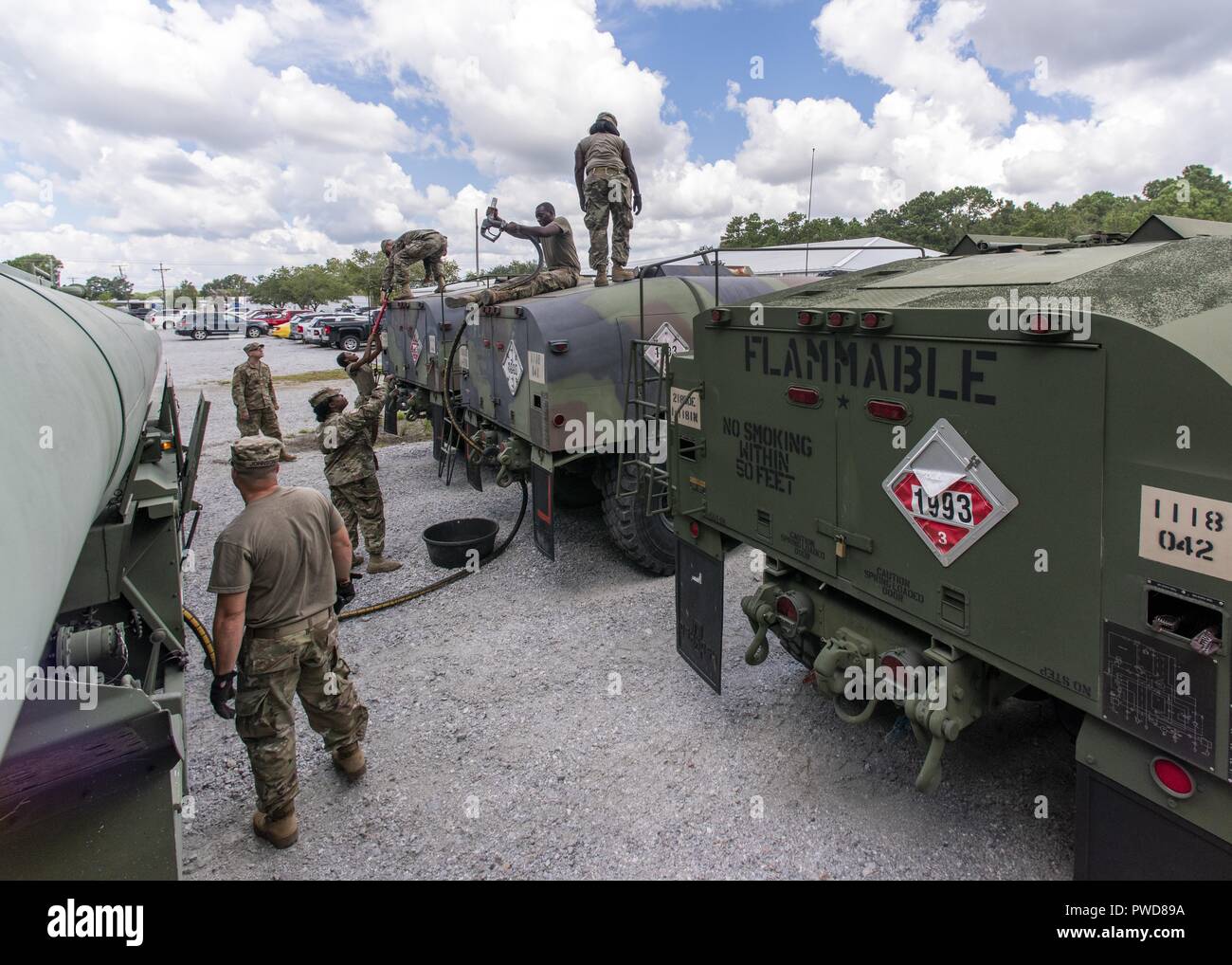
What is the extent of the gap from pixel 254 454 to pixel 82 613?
3.71ft

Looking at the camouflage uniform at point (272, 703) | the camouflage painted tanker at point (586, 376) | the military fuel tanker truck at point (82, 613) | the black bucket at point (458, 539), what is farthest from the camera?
the black bucket at point (458, 539)

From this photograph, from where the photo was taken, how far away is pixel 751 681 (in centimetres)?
485

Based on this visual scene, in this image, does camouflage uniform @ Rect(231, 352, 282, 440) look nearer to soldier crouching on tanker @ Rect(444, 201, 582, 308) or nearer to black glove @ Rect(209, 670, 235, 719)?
soldier crouching on tanker @ Rect(444, 201, 582, 308)

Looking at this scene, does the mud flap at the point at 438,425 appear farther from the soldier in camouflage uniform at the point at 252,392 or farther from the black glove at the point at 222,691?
the black glove at the point at 222,691

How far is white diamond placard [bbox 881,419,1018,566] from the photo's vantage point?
2.72 m

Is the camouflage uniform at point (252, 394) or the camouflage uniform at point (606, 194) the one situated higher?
the camouflage uniform at point (606, 194)

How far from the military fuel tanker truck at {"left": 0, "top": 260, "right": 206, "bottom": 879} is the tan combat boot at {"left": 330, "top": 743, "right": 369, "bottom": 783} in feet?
2.72

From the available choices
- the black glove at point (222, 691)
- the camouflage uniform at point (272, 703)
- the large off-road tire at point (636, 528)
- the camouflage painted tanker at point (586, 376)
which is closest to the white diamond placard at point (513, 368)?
the camouflage painted tanker at point (586, 376)

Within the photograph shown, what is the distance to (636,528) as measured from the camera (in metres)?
6.54

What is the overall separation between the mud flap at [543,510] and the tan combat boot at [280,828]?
3195 millimetres

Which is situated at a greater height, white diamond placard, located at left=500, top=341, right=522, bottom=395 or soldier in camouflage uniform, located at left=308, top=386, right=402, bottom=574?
white diamond placard, located at left=500, top=341, right=522, bottom=395

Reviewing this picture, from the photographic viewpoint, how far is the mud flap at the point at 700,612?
4.51 metres

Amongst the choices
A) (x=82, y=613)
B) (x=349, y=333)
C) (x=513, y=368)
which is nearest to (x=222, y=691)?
(x=82, y=613)

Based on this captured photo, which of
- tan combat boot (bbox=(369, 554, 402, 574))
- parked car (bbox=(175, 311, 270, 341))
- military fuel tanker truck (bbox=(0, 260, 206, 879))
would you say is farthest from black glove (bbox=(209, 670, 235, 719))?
parked car (bbox=(175, 311, 270, 341))
